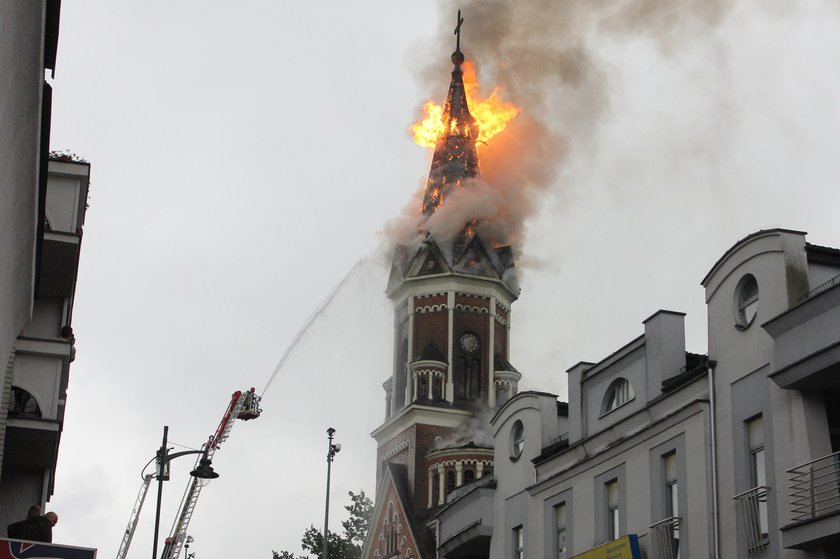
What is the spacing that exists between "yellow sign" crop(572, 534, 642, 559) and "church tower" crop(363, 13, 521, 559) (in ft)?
139

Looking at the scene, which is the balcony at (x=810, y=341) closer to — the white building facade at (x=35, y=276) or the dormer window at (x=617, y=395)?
the dormer window at (x=617, y=395)

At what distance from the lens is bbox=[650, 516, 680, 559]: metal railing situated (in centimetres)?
3086

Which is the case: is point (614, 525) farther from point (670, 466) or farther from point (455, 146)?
point (455, 146)

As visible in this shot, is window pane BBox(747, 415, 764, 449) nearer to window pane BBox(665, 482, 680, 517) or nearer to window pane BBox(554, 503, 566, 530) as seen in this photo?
window pane BBox(665, 482, 680, 517)

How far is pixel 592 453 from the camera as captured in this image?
35531 mm

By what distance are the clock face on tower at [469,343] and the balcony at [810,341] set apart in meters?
54.0

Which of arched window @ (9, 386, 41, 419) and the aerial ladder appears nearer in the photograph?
arched window @ (9, 386, 41, 419)

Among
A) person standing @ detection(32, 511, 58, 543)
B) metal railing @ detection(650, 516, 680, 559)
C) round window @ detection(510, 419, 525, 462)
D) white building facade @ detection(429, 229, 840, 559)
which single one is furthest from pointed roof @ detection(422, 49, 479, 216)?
person standing @ detection(32, 511, 58, 543)

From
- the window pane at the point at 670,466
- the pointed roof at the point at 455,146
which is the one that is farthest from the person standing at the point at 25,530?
the pointed roof at the point at 455,146

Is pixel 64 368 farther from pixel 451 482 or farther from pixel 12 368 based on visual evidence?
pixel 451 482

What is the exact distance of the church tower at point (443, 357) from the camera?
77875 mm

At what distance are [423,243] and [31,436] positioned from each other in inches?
2166

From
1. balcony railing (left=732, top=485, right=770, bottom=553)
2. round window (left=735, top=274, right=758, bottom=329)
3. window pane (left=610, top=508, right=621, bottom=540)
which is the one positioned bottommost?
balcony railing (left=732, top=485, right=770, bottom=553)

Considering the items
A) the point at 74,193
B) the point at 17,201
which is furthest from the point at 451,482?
the point at 17,201
